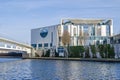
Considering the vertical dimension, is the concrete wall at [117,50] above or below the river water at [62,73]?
above

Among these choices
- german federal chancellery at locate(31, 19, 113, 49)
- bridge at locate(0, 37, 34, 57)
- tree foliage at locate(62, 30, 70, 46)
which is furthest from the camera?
german federal chancellery at locate(31, 19, 113, 49)

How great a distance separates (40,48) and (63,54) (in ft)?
45.9

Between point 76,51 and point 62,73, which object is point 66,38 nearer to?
point 76,51

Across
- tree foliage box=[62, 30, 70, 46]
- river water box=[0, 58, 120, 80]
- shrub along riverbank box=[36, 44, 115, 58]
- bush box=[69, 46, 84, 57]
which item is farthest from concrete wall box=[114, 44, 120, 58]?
river water box=[0, 58, 120, 80]

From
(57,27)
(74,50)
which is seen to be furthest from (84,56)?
(57,27)

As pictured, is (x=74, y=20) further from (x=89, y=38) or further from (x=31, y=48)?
(x=31, y=48)

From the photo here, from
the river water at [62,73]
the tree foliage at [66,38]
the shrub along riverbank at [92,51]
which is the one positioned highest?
the tree foliage at [66,38]

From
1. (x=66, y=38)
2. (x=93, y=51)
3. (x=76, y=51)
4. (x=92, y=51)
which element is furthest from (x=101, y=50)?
(x=66, y=38)

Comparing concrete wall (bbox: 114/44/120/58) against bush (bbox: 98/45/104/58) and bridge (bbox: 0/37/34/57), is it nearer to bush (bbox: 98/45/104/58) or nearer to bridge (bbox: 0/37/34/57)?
bush (bbox: 98/45/104/58)

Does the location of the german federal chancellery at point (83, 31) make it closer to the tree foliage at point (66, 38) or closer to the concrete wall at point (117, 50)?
the tree foliage at point (66, 38)

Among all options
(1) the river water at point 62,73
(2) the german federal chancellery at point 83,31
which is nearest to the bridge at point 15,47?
(2) the german federal chancellery at point 83,31

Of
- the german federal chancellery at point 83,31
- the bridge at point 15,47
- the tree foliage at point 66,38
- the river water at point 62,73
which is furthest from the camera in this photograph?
the german federal chancellery at point 83,31

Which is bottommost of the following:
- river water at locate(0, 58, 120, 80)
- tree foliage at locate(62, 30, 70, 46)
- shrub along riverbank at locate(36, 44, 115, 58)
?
river water at locate(0, 58, 120, 80)

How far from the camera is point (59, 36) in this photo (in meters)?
113
